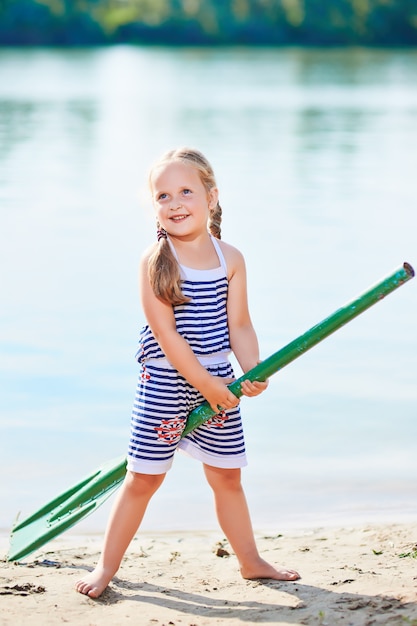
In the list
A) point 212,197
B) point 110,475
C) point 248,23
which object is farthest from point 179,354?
point 248,23

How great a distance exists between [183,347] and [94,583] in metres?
0.67

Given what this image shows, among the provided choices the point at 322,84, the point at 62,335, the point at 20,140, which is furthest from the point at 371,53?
the point at 62,335

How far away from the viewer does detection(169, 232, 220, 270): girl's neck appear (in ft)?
9.91

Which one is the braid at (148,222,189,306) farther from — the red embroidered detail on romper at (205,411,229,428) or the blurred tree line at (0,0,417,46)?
the blurred tree line at (0,0,417,46)

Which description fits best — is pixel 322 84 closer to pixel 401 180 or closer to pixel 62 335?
pixel 401 180

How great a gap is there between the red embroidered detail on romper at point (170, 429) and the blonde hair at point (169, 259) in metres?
0.30

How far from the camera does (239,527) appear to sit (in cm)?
316

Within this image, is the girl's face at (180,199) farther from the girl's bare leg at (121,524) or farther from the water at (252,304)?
the girl's bare leg at (121,524)

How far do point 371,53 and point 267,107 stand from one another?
2529cm

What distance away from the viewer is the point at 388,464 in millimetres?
4383

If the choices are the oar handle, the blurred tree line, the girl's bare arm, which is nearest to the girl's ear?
the girl's bare arm

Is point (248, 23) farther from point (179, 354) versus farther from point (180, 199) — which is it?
point (179, 354)

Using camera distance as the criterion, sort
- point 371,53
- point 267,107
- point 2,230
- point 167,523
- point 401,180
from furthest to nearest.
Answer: point 371,53 < point 267,107 < point 401,180 < point 2,230 < point 167,523

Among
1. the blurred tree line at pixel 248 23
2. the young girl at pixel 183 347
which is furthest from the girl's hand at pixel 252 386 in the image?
the blurred tree line at pixel 248 23
